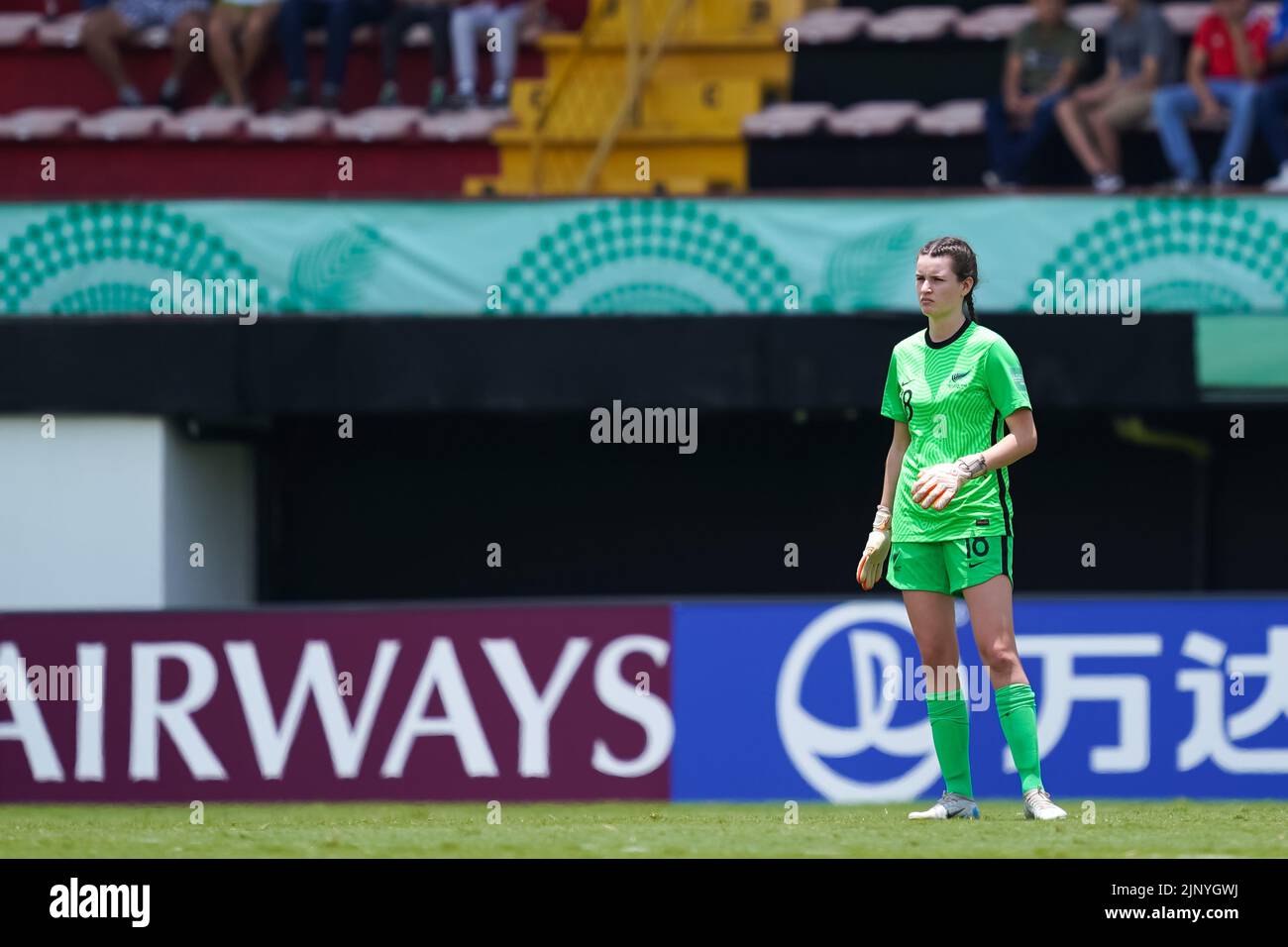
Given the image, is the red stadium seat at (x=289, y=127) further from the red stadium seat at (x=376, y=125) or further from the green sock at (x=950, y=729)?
the green sock at (x=950, y=729)

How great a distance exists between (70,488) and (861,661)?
522cm

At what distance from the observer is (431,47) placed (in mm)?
14727

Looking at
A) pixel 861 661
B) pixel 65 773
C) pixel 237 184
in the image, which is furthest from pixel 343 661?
pixel 237 184

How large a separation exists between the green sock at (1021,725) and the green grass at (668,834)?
190 mm

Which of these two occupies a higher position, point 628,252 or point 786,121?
point 786,121

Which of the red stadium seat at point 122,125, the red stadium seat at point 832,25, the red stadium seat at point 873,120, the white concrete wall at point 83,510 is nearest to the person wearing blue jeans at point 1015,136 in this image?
the red stadium seat at point 873,120

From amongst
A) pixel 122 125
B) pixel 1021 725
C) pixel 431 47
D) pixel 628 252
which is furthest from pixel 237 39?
pixel 1021 725

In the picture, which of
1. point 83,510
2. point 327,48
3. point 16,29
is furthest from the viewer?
point 16,29

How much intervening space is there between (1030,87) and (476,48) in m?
4.08

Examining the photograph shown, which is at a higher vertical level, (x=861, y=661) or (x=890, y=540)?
(x=890, y=540)

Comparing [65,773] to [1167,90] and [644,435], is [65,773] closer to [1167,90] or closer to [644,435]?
[644,435]

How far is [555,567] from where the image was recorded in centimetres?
1369

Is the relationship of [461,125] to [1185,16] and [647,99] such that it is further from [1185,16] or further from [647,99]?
[1185,16]

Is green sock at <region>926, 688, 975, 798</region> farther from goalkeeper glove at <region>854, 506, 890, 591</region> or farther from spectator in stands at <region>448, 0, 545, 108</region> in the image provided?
spectator in stands at <region>448, 0, 545, 108</region>
